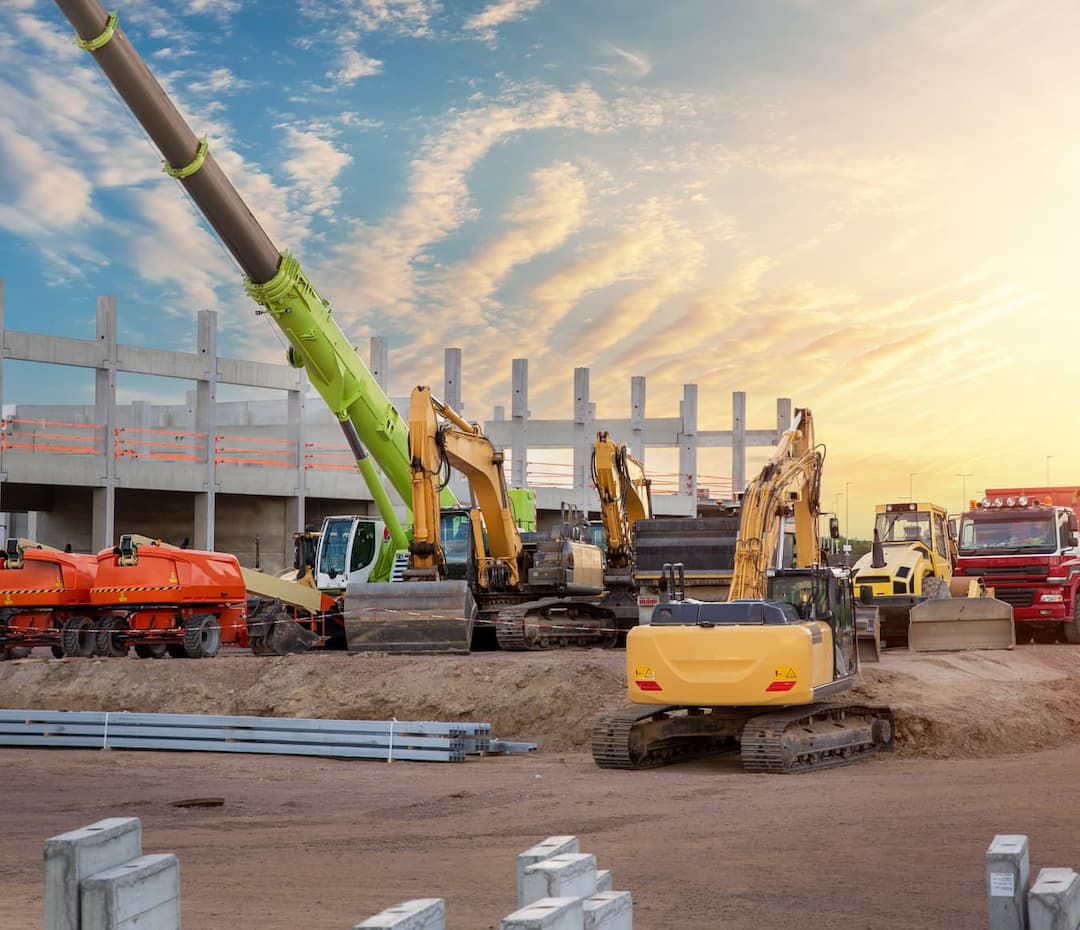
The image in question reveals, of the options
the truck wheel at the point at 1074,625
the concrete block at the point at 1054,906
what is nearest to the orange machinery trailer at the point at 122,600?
the truck wheel at the point at 1074,625

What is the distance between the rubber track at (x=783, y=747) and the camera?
1500 centimetres

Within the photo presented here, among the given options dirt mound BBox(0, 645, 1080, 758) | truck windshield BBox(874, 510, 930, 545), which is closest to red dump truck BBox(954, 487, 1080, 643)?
truck windshield BBox(874, 510, 930, 545)

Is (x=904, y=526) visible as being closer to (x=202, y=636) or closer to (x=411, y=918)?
(x=202, y=636)

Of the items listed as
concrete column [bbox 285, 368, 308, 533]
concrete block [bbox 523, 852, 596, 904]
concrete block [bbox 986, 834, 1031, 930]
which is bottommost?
concrete block [bbox 986, 834, 1031, 930]

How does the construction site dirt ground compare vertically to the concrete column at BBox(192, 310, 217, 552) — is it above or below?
below

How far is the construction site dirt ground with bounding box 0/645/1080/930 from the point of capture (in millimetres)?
9242

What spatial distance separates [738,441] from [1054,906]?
50428 millimetres

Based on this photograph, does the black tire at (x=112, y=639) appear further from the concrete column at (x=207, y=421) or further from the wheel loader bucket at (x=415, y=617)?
the concrete column at (x=207, y=421)

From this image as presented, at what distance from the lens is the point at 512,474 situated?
50.2m

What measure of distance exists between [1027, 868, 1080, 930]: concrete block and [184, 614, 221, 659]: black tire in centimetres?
2167

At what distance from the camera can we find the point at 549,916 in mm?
3887

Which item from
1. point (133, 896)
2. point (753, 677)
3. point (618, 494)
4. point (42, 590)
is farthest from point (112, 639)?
point (133, 896)

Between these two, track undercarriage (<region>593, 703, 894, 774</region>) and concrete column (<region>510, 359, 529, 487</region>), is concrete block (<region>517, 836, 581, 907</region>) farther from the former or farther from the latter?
concrete column (<region>510, 359, 529, 487</region>)

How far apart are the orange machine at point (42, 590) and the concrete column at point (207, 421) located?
13530mm
